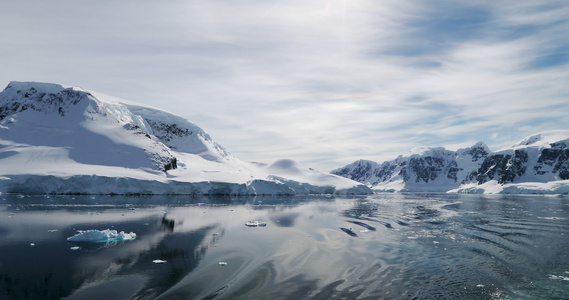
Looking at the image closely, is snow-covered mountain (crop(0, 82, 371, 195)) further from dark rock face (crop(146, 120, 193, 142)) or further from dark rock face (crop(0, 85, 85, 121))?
dark rock face (crop(146, 120, 193, 142))

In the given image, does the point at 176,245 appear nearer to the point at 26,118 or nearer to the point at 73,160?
the point at 73,160

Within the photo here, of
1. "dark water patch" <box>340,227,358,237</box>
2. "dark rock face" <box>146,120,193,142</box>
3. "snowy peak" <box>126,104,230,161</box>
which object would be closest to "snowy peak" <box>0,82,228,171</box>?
"dark rock face" <box>146,120,193,142</box>

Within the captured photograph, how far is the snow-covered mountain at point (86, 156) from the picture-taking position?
6762 centimetres

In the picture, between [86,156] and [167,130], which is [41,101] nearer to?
[86,156]

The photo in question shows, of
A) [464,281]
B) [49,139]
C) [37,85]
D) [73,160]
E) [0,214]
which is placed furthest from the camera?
[37,85]

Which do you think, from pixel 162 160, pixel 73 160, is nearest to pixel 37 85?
pixel 73 160

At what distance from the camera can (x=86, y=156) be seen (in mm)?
79000

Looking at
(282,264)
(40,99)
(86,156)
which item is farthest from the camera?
(40,99)

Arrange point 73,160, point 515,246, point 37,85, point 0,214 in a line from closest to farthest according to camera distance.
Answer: point 515,246, point 0,214, point 73,160, point 37,85

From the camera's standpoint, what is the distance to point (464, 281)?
13141mm

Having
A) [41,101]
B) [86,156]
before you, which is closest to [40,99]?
[41,101]

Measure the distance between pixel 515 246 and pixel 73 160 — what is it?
8300 centimetres

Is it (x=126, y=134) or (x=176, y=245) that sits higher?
(x=126, y=134)

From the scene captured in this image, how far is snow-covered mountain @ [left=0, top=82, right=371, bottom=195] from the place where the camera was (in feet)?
222
